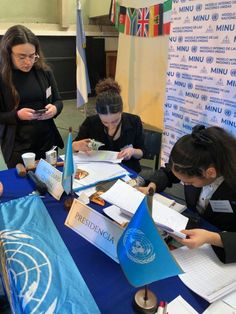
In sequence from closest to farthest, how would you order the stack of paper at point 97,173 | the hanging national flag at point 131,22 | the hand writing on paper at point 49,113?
the stack of paper at point 97,173
the hand writing on paper at point 49,113
the hanging national flag at point 131,22

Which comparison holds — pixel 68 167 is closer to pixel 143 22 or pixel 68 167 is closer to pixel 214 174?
pixel 214 174

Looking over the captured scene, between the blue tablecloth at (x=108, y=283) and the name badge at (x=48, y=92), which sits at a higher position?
the name badge at (x=48, y=92)

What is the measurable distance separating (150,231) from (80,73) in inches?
152

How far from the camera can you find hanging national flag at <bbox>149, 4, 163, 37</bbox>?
3164mm

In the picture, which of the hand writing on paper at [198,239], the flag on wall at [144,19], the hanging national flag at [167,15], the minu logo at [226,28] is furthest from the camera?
the flag on wall at [144,19]

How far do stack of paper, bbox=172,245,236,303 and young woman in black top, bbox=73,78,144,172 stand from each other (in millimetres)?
871

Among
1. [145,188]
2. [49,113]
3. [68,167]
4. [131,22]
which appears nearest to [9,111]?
[49,113]

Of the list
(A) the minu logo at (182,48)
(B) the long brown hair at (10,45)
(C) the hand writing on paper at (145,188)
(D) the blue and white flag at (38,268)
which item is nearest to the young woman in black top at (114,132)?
(C) the hand writing on paper at (145,188)

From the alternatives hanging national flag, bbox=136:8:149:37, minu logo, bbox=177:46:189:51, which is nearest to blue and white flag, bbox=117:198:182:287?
minu logo, bbox=177:46:189:51

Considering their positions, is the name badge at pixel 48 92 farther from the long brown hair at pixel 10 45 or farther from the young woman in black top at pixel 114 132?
the young woman in black top at pixel 114 132

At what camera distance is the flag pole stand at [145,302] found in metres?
0.82

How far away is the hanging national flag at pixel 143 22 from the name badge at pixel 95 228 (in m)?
2.94

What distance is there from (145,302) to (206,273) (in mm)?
239

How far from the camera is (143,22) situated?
352 centimetres
